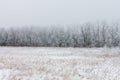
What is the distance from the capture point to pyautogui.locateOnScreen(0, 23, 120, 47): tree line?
6569cm

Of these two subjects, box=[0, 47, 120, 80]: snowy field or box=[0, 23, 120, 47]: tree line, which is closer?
box=[0, 47, 120, 80]: snowy field

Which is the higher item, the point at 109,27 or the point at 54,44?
the point at 109,27

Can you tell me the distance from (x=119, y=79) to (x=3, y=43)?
65273mm

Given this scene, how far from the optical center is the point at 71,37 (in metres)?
70.5

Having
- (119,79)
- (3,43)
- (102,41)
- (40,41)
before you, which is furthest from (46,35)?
(119,79)

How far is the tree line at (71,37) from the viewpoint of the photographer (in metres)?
65.7

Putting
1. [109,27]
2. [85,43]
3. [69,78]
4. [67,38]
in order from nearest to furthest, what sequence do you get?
[69,78] → [85,43] → [67,38] → [109,27]

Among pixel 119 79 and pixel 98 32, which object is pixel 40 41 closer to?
pixel 98 32

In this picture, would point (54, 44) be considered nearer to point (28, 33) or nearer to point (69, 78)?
point (28, 33)

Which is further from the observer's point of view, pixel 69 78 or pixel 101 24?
pixel 101 24

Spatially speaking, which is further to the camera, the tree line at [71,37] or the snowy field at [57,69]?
the tree line at [71,37]

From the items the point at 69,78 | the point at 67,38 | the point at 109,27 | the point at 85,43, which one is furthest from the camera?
the point at 109,27

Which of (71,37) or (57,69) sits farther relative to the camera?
(71,37)

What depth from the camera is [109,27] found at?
76.9 metres
